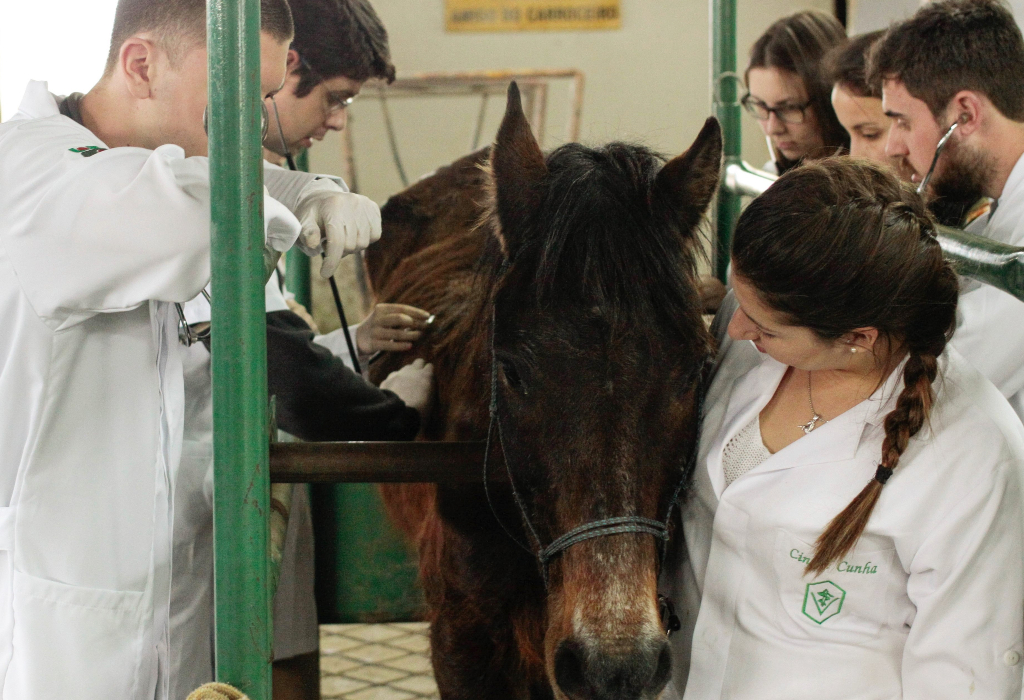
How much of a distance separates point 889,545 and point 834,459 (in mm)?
127

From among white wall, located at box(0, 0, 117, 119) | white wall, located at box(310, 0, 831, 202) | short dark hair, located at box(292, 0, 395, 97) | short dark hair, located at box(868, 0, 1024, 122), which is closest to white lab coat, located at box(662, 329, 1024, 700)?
short dark hair, located at box(868, 0, 1024, 122)

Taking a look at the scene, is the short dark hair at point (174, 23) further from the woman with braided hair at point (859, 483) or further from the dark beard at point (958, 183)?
the dark beard at point (958, 183)

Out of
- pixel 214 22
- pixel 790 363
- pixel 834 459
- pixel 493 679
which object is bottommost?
pixel 493 679

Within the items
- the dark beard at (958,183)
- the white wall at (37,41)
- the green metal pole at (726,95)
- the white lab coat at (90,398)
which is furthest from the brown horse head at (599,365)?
the white wall at (37,41)

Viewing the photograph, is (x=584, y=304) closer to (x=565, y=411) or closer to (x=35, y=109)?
(x=565, y=411)

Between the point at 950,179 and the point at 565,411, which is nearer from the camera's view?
the point at 565,411

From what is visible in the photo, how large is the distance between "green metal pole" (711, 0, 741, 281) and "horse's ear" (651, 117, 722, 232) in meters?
A: 0.80

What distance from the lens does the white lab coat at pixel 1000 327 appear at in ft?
4.70

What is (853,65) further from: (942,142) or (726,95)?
(942,142)

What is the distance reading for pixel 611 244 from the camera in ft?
3.96

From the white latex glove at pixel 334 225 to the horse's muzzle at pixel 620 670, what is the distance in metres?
0.66

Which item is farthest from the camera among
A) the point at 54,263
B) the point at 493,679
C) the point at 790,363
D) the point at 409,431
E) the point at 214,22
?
the point at 409,431

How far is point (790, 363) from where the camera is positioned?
4.03 feet

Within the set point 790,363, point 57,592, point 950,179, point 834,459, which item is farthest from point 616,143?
point 57,592
